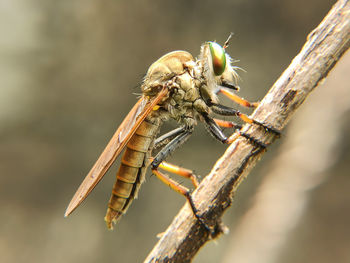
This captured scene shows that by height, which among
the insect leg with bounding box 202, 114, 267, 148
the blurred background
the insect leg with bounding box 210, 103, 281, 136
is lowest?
the blurred background

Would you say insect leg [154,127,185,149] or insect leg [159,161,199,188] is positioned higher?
insect leg [154,127,185,149]

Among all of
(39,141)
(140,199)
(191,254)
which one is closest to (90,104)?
(39,141)

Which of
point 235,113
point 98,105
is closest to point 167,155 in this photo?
point 235,113

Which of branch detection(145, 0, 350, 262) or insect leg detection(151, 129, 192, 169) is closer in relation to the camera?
branch detection(145, 0, 350, 262)

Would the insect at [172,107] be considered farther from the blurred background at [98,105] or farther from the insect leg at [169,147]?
the blurred background at [98,105]

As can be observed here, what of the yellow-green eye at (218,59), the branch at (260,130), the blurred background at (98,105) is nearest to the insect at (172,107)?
the yellow-green eye at (218,59)

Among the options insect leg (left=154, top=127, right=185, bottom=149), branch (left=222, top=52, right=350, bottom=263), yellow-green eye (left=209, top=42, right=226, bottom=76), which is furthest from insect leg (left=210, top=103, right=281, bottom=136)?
branch (left=222, top=52, right=350, bottom=263)

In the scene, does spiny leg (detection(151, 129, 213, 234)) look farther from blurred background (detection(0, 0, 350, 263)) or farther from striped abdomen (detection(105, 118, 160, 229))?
blurred background (detection(0, 0, 350, 263))
